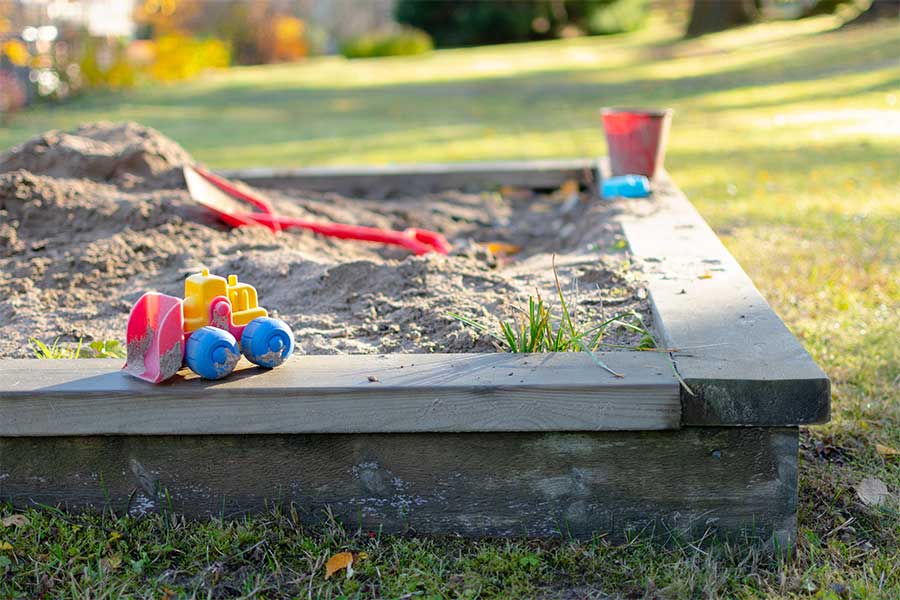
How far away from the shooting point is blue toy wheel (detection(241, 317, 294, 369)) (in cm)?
209

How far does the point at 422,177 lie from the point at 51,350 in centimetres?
302

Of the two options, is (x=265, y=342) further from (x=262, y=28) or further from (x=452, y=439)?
(x=262, y=28)

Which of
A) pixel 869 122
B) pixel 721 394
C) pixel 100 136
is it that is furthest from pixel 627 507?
pixel 869 122

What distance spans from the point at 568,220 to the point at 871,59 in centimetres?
973

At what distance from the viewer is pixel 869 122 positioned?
29.3 ft

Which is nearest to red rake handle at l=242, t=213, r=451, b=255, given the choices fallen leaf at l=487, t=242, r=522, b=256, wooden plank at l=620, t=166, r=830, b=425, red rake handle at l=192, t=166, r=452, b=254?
red rake handle at l=192, t=166, r=452, b=254

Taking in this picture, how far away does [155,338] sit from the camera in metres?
2.06

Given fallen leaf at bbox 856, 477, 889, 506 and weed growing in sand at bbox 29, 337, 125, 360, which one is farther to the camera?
weed growing in sand at bbox 29, 337, 125, 360

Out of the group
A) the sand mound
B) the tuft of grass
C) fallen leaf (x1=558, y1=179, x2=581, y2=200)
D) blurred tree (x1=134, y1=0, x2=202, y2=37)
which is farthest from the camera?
blurred tree (x1=134, y1=0, x2=202, y2=37)

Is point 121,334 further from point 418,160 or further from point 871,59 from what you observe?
point 871,59

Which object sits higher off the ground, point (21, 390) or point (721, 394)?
point (21, 390)

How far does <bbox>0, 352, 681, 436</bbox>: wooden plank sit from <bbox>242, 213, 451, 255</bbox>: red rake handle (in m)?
1.78

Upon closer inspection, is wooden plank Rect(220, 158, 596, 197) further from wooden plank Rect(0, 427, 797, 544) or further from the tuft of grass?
wooden plank Rect(0, 427, 797, 544)

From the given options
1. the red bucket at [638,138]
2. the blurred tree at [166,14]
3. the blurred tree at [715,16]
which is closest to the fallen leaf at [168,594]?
the red bucket at [638,138]
